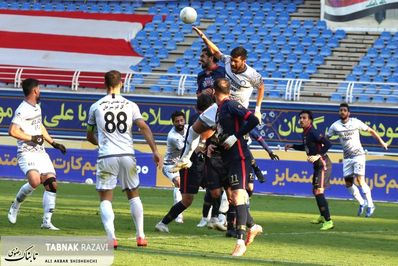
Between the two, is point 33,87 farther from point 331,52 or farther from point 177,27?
point 177,27

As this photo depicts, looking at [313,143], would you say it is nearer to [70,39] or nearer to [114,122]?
[114,122]

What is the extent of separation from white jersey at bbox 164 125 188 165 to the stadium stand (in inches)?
587

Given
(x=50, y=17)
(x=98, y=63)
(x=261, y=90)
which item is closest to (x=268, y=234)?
(x=261, y=90)

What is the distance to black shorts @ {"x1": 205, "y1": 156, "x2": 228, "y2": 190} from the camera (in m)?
15.2

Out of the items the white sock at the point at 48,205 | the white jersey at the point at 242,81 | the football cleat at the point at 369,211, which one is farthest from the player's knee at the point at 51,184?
the football cleat at the point at 369,211

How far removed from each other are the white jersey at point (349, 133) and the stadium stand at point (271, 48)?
28.5 ft

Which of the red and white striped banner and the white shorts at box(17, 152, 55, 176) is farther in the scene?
the red and white striped banner

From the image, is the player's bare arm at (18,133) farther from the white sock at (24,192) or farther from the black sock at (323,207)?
the black sock at (323,207)

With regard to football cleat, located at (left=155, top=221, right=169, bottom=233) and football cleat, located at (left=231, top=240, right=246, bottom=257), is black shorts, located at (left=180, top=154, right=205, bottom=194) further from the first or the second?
football cleat, located at (left=231, top=240, right=246, bottom=257)

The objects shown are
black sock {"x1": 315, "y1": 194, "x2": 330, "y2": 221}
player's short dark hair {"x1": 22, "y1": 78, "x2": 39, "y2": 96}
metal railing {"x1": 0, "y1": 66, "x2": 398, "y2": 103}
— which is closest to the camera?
player's short dark hair {"x1": 22, "y1": 78, "x2": 39, "y2": 96}

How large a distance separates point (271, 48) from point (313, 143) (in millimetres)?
20157

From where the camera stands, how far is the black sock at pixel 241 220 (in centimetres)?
1449

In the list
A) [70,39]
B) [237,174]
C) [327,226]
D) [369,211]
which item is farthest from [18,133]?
[70,39]

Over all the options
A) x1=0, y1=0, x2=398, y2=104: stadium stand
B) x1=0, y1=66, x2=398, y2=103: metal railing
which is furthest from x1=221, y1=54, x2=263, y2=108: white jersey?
x1=0, y1=0, x2=398, y2=104: stadium stand
